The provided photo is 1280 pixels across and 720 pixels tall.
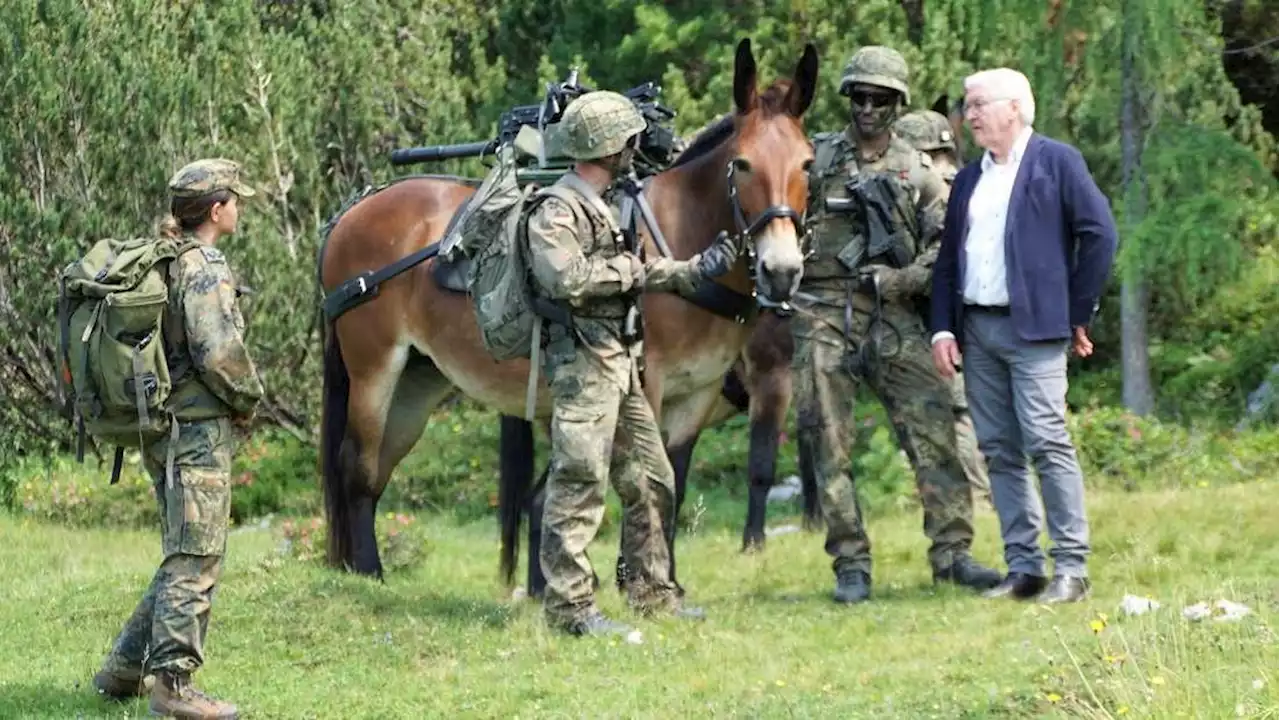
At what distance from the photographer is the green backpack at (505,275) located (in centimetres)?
823

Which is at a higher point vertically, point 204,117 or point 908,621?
point 204,117

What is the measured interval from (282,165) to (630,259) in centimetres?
918

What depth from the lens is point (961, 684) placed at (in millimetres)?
6914

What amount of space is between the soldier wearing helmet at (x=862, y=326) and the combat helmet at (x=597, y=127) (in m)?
1.36

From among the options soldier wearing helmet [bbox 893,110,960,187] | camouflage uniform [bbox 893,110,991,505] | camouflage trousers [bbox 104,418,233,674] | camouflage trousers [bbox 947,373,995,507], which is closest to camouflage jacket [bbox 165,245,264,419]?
camouflage trousers [bbox 104,418,233,674]

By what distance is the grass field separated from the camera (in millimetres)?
6727

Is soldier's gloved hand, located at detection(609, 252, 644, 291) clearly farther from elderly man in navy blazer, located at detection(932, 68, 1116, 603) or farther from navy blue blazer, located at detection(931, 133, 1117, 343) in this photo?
navy blue blazer, located at detection(931, 133, 1117, 343)

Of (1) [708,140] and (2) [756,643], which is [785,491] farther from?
(2) [756,643]

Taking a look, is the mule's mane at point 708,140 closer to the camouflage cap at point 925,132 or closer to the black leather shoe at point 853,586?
the camouflage cap at point 925,132

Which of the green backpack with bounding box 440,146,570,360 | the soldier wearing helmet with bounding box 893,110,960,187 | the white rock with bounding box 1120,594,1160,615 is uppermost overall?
the soldier wearing helmet with bounding box 893,110,960,187

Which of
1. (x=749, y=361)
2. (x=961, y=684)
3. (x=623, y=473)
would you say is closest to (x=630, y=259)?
(x=623, y=473)

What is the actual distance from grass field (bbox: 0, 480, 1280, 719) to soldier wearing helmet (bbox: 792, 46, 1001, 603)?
44cm

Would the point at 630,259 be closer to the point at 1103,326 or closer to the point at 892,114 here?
the point at 892,114

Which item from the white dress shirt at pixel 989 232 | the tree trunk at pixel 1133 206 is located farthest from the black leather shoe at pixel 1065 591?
the tree trunk at pixel 1133 206
